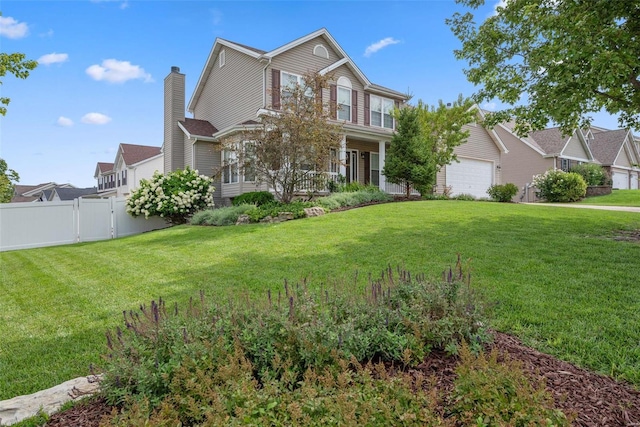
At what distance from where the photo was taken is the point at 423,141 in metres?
15.9

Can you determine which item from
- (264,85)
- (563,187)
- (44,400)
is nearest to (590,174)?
(563,187)

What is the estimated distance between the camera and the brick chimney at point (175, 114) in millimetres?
18281

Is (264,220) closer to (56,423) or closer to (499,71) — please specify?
(499,71)

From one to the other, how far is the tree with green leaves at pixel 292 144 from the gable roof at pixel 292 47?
4564mm

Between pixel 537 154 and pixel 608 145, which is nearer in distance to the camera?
pixel 537 154

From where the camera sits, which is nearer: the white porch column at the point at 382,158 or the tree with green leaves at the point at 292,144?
the tree with green leaves at the point at 292,144

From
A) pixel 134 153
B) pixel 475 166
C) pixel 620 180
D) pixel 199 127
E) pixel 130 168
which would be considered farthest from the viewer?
pixel 134 153

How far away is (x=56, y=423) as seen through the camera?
7.31 ft

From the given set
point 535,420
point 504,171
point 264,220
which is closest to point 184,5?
point 264,220

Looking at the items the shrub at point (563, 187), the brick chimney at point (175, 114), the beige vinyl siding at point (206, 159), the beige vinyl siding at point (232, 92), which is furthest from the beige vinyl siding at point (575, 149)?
the brick chimney at point (175, 114)

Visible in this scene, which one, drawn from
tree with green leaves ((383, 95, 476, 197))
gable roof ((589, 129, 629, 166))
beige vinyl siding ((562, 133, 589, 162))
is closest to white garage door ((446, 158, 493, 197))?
tree with green leaves ((383, 95, 476, 197))

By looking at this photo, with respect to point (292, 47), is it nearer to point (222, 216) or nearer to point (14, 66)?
point (222, 216)

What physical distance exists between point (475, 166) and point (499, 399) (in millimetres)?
21902

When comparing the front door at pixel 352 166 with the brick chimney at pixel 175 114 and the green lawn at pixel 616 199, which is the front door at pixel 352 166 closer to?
the brick chimney at pixel 175 114
